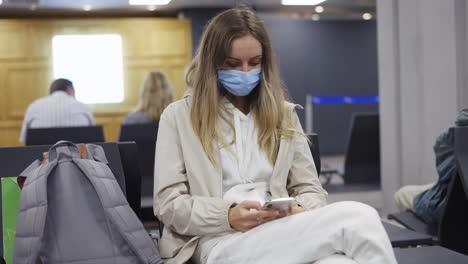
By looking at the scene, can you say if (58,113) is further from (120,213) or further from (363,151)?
(120,213)

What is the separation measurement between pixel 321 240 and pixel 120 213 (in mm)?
572

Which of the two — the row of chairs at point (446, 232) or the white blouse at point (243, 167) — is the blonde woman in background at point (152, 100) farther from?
the white blouse at point (243, 167)

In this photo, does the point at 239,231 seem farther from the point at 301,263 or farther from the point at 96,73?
the point at 96,73

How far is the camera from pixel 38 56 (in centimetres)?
1043

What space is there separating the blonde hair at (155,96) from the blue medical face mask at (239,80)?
3.26 m

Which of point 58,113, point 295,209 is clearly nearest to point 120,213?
point 295,209

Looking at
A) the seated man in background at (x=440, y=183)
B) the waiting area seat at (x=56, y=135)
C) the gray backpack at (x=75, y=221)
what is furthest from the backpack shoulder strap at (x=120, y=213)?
the waiting area seat at (x=56, y=135)

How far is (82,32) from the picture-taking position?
34.7ft

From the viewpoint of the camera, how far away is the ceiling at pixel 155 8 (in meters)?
9.91

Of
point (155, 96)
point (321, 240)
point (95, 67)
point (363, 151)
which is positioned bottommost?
point (363, 151)

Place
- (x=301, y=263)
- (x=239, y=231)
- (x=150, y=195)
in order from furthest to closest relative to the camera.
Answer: (x=150, y=195) → (x=239, y=231) → (x=301, y=263)

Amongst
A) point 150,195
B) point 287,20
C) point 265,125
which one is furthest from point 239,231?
point 287,20

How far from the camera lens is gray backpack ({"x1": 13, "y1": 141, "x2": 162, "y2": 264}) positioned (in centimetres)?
179

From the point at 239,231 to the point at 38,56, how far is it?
361 inches
